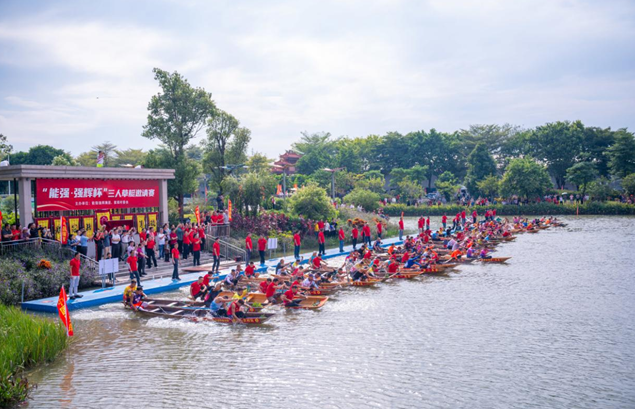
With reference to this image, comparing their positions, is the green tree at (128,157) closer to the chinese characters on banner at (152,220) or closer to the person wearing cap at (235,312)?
the chinese characters on banner at (152,220)

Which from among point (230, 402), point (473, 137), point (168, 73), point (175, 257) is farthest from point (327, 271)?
point (473, 137)

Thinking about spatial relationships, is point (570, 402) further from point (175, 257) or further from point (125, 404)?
point (175, 257)

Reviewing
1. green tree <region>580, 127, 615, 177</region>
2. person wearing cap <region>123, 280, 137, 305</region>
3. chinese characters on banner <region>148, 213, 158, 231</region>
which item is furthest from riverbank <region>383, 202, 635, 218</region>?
person wearing cap <region>123, 280, 137, 305</region>

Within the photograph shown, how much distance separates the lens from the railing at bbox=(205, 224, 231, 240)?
28094mm

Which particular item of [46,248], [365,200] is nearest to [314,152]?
[365,200]

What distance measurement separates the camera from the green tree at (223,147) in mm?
38031

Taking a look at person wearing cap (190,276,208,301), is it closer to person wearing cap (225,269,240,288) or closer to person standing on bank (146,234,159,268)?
person wearing cap (225,269,240,288)

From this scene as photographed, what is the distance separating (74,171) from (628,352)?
2221 centimetres

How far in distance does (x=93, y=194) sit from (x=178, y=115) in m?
11.4

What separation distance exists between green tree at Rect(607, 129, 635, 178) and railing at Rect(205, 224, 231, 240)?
51417mm

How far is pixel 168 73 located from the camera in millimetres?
33062

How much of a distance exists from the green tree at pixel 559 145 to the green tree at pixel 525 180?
10.5 metres

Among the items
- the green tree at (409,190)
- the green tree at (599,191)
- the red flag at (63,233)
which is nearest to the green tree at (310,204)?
the red flag at (63,233)

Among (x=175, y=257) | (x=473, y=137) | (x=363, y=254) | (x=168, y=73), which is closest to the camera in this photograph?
(x=175, y=257)
